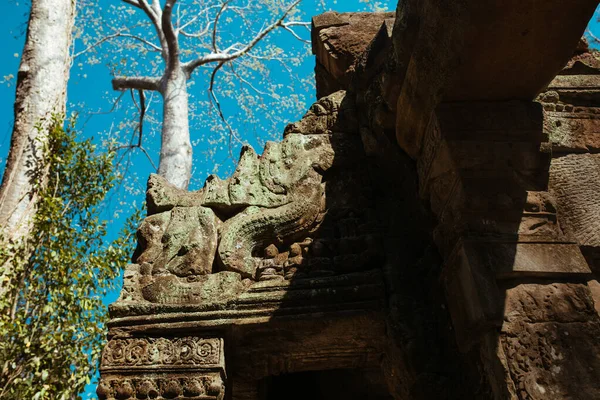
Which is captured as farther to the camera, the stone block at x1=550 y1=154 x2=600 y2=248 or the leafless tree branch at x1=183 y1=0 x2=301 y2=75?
the leafless tree branch at x1=183 y1=0 x2=301 y2=75

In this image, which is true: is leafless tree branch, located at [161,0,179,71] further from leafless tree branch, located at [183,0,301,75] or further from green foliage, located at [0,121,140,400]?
green foliage, located at [0,121,140,400]

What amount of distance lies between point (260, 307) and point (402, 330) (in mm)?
681

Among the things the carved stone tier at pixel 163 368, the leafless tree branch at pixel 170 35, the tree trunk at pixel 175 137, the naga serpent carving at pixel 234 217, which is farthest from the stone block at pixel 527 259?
the leafless tree branch at pixel 170 35

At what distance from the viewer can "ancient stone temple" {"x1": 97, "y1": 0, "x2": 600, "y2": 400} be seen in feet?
7.11

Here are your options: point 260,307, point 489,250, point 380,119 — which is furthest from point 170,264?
point 489,250

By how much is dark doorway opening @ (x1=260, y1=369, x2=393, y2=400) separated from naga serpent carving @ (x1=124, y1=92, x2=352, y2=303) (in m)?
1.15

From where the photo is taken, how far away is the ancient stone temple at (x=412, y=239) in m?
2.17

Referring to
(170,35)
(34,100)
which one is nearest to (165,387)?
(34,100)

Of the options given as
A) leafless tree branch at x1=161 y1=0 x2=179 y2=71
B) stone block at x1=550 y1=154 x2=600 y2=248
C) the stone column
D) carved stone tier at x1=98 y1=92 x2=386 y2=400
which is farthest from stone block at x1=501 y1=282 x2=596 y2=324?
leafless tree branch at x1=161 y1=0 x2=179 y2=71

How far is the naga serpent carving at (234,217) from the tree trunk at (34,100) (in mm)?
3663

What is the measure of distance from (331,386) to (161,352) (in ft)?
5.98

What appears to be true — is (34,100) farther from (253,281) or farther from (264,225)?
(253,281)

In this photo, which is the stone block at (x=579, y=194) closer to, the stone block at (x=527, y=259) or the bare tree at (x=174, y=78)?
the stone block at (x=527, y=259)

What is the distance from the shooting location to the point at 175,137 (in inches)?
391
